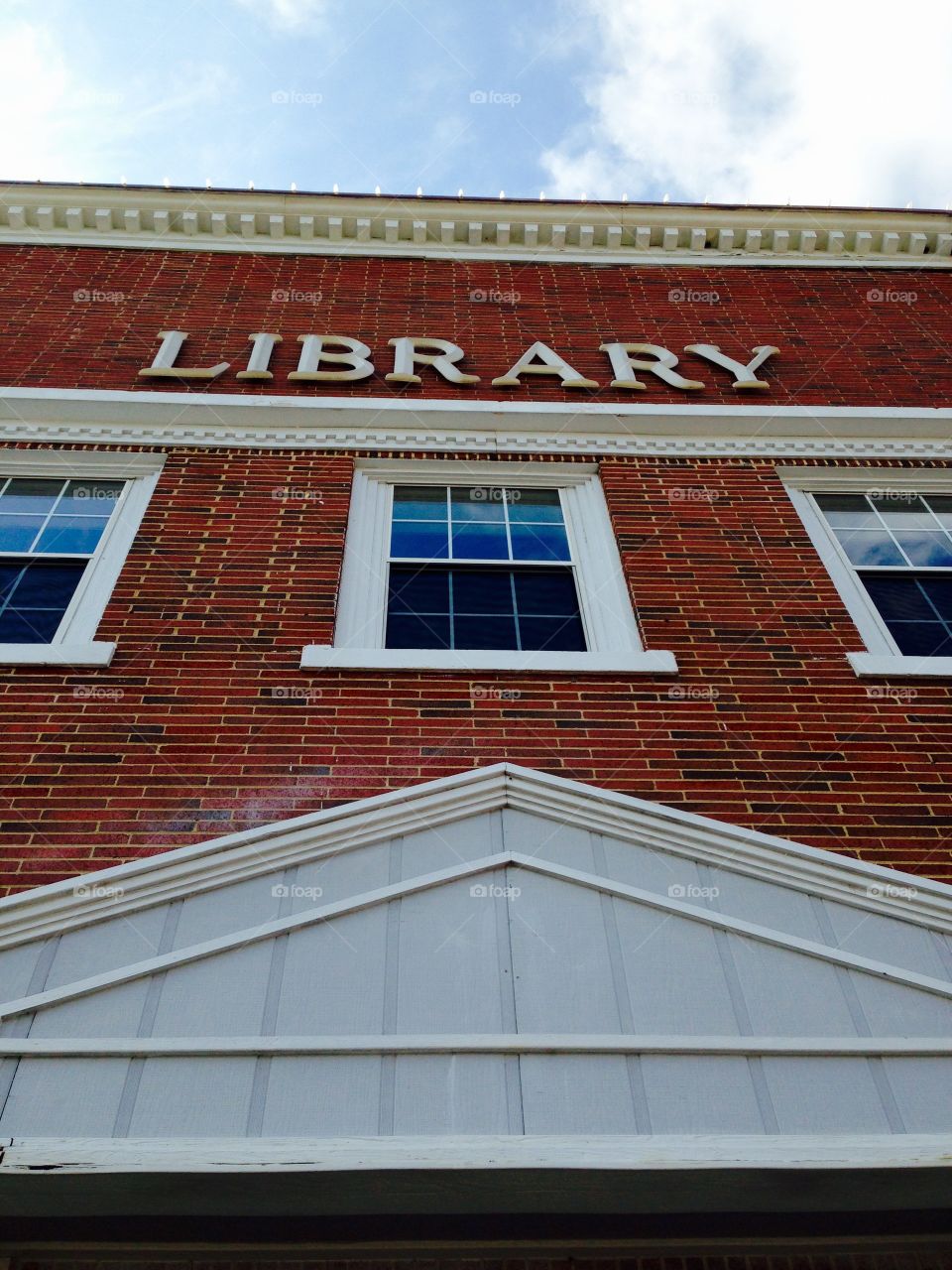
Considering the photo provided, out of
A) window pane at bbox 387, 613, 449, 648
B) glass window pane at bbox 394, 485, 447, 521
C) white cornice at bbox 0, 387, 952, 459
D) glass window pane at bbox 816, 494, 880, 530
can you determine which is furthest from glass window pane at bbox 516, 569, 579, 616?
glass window pane at bbox 816, 494, 880, 530

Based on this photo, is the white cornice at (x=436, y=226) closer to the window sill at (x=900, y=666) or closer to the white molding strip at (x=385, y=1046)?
the window sill at (x=900, y=666)

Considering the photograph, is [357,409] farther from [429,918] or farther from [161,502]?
[429,918]

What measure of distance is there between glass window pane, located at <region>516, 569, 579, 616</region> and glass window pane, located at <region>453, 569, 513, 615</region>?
90mm

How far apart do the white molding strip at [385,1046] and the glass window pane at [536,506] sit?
14.8 ft

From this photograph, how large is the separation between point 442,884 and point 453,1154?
1.36 metres

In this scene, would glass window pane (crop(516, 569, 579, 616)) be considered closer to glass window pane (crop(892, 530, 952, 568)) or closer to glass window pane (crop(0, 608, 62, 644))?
glass window pane (crop(892, 530, 952, 568))

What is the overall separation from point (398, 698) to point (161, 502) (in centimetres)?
272

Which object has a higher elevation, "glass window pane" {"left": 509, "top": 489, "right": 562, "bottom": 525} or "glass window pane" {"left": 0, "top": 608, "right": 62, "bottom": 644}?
"glass window pane" {"left": 509, "top": 489, "right": 562, "bottom": 525}

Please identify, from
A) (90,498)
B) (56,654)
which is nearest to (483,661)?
(56,654)

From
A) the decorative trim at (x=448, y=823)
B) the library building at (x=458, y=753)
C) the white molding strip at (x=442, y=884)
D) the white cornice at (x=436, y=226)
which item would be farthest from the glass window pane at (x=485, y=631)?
the white cornice at (x=436, y=226)

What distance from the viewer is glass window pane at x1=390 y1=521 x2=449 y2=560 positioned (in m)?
7.37

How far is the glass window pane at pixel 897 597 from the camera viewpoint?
22.9 ft

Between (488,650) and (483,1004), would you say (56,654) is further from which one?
(483,1004)

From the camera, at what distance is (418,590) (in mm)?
7023
